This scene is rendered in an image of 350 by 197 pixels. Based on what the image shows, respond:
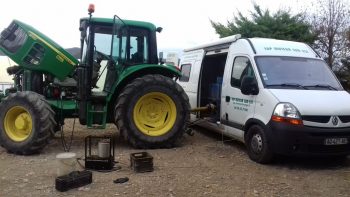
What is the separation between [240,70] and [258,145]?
1645mm

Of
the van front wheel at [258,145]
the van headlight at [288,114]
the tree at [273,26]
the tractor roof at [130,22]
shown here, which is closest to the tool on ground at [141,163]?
the van front wheel at [258,145]

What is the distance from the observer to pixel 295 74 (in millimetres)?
7383

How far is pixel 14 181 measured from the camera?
575 cm

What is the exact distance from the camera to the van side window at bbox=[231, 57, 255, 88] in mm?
→ 7696

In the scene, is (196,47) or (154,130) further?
(196,47)

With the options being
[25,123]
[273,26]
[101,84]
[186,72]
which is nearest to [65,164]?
[25,123]

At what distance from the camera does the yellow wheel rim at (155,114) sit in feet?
26.6

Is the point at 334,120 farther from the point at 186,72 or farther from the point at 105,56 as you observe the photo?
the point at 186,72

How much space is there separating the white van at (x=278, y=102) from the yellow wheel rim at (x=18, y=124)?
12.2ft

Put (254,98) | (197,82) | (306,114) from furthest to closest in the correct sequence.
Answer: (197,82)
(254,98)
(306,114)

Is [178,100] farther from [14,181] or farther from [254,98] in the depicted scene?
[14,181]

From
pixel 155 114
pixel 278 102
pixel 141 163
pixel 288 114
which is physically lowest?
pixel 141 163

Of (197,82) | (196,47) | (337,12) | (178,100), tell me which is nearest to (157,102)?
(178,100)

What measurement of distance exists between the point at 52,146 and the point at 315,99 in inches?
192
